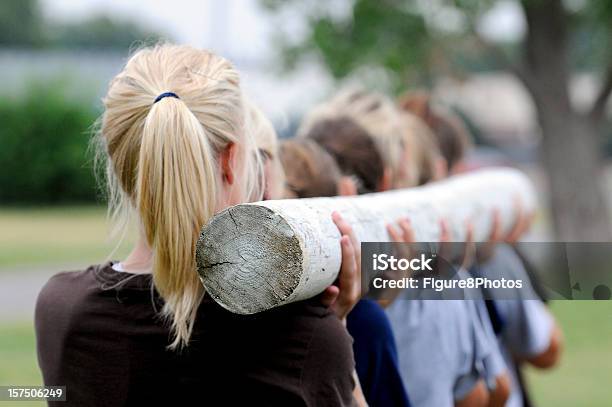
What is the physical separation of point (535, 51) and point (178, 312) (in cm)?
1390

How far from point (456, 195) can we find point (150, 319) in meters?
1.85

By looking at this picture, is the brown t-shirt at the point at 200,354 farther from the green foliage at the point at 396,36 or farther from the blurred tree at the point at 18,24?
the blurred tree at the point at 18,24

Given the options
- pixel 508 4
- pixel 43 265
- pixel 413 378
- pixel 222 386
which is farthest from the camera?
pixel 43 265

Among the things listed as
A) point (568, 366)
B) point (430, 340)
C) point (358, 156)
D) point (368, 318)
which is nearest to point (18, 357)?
point (568, 366)

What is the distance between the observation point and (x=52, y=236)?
20828 mm

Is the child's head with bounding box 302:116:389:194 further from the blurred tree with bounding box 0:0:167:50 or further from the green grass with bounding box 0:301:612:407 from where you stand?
the blurred tree with bounding box 0:0:167:50

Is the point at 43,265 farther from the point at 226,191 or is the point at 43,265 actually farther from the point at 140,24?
the point at 140,24

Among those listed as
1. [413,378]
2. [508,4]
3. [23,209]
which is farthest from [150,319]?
[23,209]

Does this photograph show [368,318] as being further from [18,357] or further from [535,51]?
[535,51]

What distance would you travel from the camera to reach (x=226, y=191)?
2340mm

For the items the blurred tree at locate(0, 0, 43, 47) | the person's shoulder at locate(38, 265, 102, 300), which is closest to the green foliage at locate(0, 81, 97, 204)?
the person's shoulder at locate(38, 265, 102, 300)

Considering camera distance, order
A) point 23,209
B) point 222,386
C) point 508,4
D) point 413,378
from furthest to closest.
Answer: point 23,209 < point 508,4 < point 413,378 < point 222,386

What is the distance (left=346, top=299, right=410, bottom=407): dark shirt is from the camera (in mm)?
2725

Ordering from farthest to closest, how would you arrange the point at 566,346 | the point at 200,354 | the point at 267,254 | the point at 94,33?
the point at 94,33 → the point at 566,346 → the point at 200,354 → the point at 267,254
